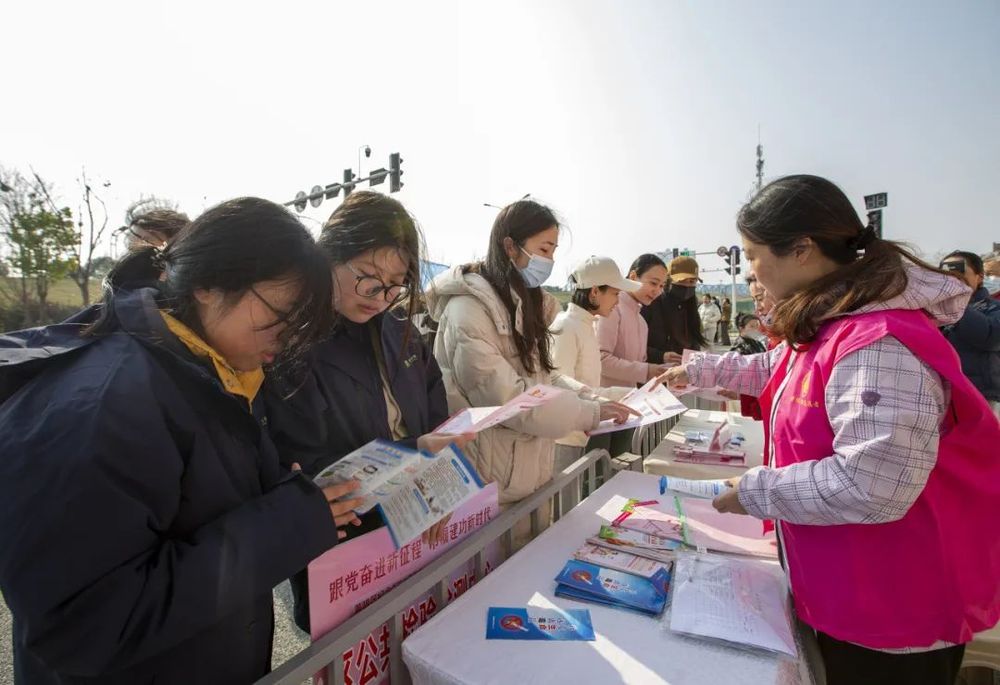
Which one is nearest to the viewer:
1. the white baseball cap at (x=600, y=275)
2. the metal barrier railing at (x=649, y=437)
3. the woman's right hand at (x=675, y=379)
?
the woman's right hand at (x=675, y=379)

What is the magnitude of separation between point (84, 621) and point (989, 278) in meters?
7.39

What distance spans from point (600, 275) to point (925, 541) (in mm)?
2361

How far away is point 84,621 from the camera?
0.80 metres

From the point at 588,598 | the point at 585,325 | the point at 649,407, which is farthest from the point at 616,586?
the point at 585,325

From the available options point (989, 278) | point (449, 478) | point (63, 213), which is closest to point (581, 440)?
point (449, 478)

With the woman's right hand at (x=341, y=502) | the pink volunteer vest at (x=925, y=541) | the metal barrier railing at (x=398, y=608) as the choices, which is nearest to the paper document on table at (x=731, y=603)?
the pink volunteer vest at (x=925, y=541)

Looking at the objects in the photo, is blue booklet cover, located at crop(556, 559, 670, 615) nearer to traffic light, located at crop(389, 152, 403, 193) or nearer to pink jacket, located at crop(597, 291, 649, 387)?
pink jacket, located at crop(597, 291, 649, 387)

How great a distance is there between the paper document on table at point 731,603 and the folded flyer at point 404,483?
2.01 ft

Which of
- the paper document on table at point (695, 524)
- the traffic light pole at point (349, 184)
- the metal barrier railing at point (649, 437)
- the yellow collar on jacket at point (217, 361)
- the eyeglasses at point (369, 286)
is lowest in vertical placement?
the metal barrier railing at point (649, 437)

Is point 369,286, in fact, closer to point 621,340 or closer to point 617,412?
point 617,412

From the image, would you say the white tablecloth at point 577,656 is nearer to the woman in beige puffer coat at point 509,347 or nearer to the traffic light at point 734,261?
the woman in beige puffer coat at point 509,347

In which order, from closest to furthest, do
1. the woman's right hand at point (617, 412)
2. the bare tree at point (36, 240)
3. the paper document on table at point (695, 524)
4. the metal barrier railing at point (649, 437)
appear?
1. the paper document on table at point (695, 524)
2. the woman's right hand at point (617, 412)
3. the metal barrier railing at point (649, 437)
4. the bare tree at point (36, 240)

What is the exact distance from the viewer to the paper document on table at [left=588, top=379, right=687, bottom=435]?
2.10m

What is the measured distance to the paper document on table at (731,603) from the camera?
4.14 ft
